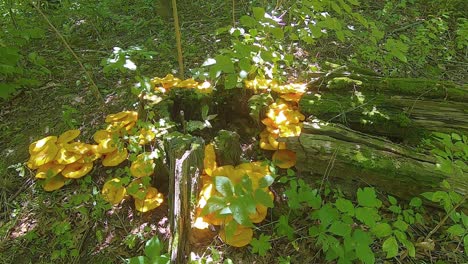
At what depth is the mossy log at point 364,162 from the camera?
2562 mm

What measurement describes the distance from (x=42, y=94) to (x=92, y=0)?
266 centimetres

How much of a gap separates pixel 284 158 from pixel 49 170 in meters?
2.14

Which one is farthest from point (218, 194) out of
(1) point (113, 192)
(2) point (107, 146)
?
(2) point (107, 146)

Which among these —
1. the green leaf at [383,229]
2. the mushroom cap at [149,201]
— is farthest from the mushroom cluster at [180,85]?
the green leaf at [383,229]

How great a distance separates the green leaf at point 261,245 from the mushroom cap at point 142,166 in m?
1.01

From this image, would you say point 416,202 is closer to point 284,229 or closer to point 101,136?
point 284,229

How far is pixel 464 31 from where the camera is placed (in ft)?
16.0

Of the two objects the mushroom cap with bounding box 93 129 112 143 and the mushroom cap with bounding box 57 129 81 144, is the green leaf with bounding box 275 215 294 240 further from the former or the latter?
the mushroom cap with bounding box 57 129 81 144

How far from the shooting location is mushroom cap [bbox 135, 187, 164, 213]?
2.69 m

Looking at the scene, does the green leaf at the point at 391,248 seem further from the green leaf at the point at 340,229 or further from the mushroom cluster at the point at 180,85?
the mushroom cluster at the point at 180,85

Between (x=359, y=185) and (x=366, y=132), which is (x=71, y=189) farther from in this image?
(x=366, y=132)

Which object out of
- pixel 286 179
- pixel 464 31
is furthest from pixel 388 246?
pixel 464 31

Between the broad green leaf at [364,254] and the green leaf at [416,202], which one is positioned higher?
the broad green leaf at [364,254]

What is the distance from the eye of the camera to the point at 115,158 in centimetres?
306
